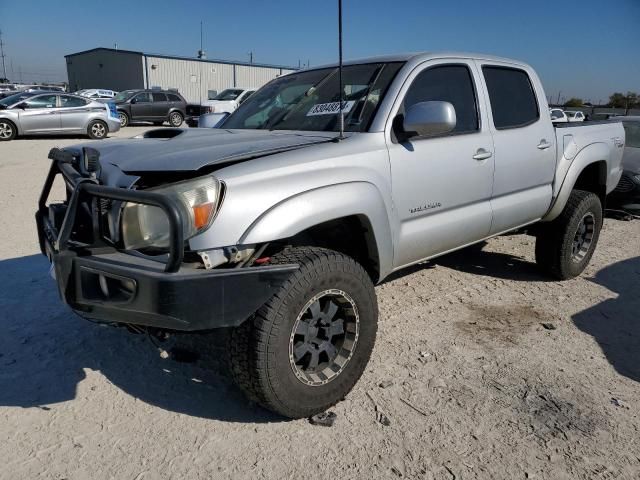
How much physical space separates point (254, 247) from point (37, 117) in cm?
1567

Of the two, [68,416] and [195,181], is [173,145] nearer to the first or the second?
[195,181]

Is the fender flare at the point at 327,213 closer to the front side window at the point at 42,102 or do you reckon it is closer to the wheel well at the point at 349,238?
the wheel well at the point at 349,238

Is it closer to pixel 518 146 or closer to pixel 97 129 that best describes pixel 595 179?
pixel 518 146

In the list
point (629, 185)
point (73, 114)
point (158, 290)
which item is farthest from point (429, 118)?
point (73, 114)

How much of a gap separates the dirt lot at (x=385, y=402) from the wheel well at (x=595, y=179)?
1.10 metres

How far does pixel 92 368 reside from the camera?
3102mm

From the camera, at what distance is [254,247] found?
92.5 inches

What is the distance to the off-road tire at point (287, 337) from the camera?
232cm

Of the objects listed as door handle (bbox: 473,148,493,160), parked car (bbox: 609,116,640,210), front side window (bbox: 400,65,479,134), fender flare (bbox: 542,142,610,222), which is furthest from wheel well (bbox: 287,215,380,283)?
parked car (bbox: 609,116,640,210)

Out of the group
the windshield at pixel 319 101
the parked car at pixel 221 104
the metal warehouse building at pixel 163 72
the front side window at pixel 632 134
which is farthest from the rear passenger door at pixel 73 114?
the metal warehouse building at pixel 163 72

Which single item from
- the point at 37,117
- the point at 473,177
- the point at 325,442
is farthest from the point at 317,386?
the point at 37,117

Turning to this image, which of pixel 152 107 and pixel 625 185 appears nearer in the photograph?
pixel 625 185

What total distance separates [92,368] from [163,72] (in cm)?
4308

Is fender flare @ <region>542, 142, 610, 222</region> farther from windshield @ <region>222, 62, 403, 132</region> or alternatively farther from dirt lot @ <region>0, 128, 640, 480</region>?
windshield @ <region>222, 62, 403, 132</region>
